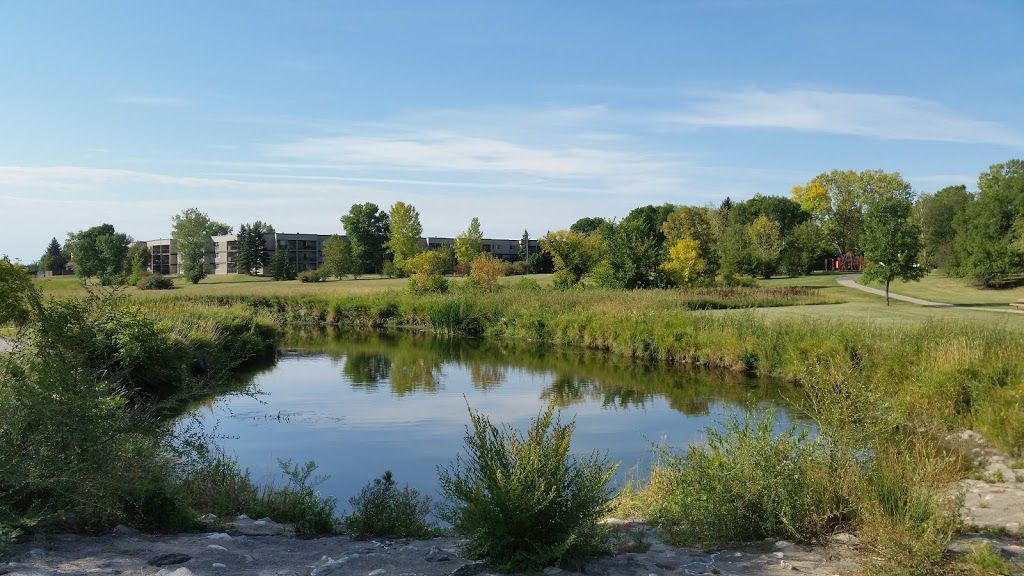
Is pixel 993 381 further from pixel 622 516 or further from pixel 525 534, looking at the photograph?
pixel 525 534

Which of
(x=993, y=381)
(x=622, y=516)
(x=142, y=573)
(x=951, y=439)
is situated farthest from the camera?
(x=993, y=381)

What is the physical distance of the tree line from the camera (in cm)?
Result: 4369

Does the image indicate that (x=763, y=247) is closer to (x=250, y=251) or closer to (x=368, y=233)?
(x=368, y=233)

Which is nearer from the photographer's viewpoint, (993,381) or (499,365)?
(993,381)

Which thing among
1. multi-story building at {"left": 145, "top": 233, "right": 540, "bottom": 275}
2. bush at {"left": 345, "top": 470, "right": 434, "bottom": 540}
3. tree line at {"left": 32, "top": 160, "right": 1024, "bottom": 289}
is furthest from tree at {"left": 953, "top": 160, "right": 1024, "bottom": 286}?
bush at {"left": 345, "top": 470, "right": 434, "bottom": 540}

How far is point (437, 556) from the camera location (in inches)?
230

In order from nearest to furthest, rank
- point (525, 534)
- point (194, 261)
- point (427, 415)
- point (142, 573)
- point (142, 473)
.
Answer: point (142, 573) → point (525, 534) → point (142, 473) → point (427, 415) → point (194, 261)

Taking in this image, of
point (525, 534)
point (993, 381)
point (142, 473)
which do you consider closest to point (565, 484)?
point (525, 534)

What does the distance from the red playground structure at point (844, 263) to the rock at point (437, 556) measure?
84.4 metres

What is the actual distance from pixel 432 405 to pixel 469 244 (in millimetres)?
54380

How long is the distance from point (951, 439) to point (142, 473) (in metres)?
10.5

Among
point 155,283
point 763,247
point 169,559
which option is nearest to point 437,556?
point 169,559

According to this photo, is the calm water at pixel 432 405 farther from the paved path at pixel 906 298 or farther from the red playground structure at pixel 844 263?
the red playground structure at pixel 844 263

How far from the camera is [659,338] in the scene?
2647cm
